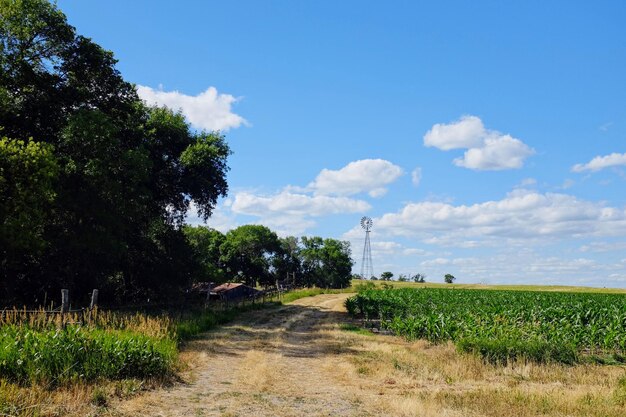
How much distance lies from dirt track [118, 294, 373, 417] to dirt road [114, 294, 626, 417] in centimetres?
2

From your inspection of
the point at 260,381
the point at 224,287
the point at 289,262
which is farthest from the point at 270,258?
the point at 260,381

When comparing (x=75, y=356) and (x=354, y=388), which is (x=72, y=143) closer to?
(x=75, y=356)

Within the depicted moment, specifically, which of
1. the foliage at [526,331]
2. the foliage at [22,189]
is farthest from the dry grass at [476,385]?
the foliage at [22,189]

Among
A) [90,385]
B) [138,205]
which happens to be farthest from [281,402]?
[138,205]

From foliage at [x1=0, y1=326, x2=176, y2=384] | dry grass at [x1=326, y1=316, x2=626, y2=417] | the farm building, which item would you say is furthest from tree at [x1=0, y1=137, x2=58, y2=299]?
the farm building

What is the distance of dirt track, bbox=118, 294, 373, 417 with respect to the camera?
33.6 ft

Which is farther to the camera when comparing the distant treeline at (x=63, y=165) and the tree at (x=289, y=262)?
the tree at (x=289, y=262)

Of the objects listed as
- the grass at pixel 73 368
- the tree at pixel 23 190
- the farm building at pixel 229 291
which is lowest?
the farm building at pixel 229 291

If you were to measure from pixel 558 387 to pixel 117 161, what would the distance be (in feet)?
78.0

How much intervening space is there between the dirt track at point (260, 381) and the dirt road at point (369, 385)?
2 cm

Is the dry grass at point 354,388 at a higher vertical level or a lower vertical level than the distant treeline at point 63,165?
lower

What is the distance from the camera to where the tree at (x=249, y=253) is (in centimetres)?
9538

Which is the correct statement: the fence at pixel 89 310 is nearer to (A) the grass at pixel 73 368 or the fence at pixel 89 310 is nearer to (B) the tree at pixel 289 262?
(A) the grass at pixel 73 368

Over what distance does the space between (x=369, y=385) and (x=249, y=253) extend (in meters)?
88.1
